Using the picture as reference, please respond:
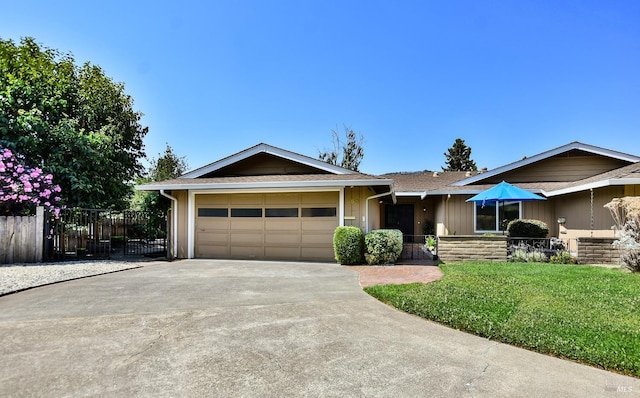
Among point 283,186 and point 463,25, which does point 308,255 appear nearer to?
point 283,186

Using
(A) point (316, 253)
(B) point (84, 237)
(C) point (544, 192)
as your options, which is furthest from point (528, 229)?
(B) point (84, 237)

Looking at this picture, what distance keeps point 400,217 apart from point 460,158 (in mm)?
35575

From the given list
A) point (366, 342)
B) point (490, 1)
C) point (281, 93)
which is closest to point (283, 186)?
Answer: point (366, 342)

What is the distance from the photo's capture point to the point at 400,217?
733 inches

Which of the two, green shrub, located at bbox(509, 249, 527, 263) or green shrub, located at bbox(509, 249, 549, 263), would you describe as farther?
green shrub, located at bbox(509, 249, 527, 263)

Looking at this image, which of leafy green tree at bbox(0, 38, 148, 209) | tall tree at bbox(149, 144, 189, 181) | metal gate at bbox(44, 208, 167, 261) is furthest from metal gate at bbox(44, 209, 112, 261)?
tall tree at bbox(149, 144, 189, 181)

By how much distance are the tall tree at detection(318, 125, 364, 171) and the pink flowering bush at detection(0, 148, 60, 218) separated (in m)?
25.4

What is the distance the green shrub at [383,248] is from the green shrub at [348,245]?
1.02 ft

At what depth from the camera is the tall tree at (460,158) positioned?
49.0 m

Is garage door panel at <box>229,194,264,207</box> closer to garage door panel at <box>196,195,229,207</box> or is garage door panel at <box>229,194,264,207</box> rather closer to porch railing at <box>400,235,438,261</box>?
garage door panel at <box>196,195,229,207</box>

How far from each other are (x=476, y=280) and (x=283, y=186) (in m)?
6.22

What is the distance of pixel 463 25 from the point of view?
12898 mm

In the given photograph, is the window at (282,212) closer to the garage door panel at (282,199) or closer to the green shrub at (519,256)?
the garage door panel at (282,199)

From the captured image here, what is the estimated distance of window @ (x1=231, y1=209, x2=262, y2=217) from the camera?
11.4 m
